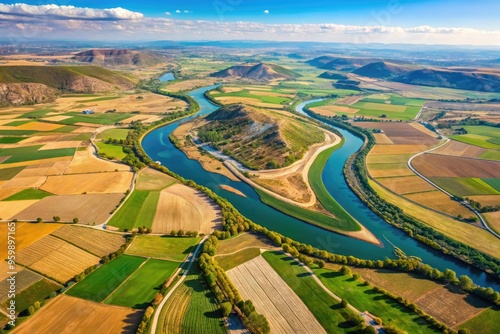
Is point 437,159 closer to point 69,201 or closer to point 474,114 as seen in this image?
point 474,114

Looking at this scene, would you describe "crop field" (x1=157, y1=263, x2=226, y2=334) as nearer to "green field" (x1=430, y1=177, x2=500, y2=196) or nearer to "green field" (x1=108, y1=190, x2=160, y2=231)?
"green field" (x1=108, y1=190, x2=160, y2=231)

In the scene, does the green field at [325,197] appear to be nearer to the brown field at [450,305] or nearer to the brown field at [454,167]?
the brown field at [450,305]

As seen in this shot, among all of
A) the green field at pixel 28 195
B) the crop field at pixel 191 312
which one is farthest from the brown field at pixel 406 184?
the green field at pixel 28 195

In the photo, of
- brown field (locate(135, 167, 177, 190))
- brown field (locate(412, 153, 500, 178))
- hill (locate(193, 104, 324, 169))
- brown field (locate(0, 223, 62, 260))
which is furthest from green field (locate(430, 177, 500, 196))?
brown field (locate(0, 223, 62, 260))

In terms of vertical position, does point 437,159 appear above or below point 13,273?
above

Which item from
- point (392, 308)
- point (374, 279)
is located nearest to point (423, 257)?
point (374, 279)

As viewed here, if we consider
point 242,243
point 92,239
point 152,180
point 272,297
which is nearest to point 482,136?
point 242,243
